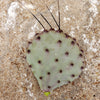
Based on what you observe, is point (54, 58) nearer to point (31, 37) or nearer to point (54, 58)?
point (54, 58)

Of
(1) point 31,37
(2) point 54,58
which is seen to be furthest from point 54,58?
(1) point 31,37

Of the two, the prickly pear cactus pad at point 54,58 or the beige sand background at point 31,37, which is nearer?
the prickly pear cactus pad at point 54,58

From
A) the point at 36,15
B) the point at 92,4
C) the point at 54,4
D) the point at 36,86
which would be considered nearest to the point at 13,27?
the point at 36,15

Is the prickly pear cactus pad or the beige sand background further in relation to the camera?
the beige sand background

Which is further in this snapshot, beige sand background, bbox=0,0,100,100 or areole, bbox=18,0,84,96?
beige sand background, bbox=0,0,100,100
